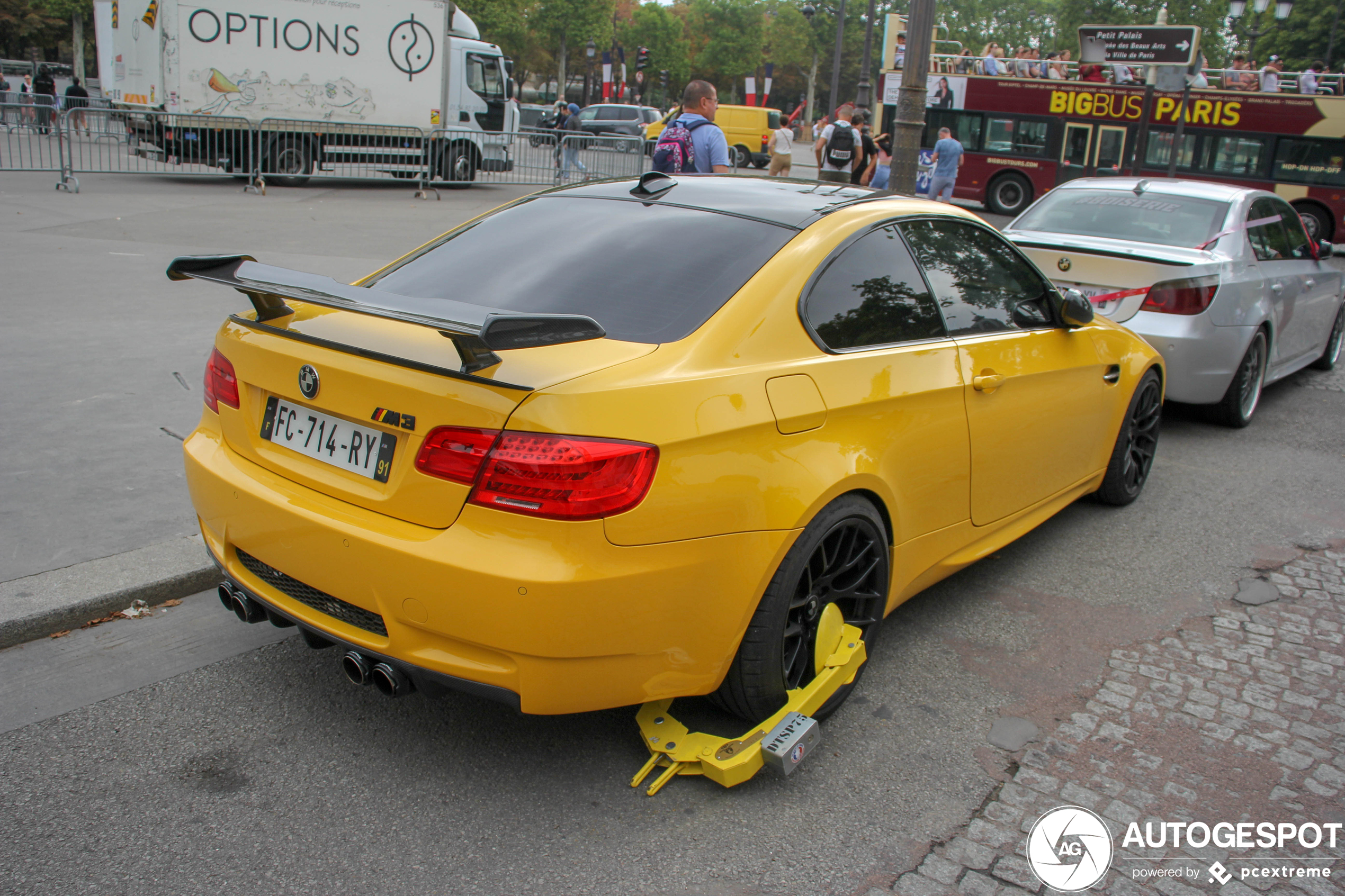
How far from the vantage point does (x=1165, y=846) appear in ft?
8.73

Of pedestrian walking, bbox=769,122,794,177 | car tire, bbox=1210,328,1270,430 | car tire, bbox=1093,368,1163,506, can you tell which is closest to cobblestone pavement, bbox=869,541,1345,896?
car tire, bbox=1093,368,1163,506

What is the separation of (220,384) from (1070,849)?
2686 mm

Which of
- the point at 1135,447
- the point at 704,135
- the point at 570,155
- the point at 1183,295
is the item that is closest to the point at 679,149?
the point at 704,135

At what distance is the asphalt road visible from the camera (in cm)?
244

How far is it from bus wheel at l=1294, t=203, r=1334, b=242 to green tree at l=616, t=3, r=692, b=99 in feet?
215

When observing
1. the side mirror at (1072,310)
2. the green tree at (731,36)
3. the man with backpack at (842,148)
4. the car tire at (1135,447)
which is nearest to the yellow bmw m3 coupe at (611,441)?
the side mirror at (1072,310)

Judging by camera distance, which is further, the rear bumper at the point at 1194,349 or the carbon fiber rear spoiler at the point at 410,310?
the rear bumper at the point at 1194,349

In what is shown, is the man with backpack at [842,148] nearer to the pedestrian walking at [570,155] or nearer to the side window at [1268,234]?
the pedestrian walking at [570,155]

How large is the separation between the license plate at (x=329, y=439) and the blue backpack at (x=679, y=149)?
18.8 feet

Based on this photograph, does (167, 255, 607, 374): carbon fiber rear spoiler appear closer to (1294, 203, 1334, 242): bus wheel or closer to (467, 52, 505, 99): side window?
(467, 52, 505, 99): side window

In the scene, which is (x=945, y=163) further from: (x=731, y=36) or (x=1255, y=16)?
(x=731, y=36)

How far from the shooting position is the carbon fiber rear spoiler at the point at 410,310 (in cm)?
231

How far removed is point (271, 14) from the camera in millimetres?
18391

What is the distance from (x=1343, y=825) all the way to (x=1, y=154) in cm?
2093
